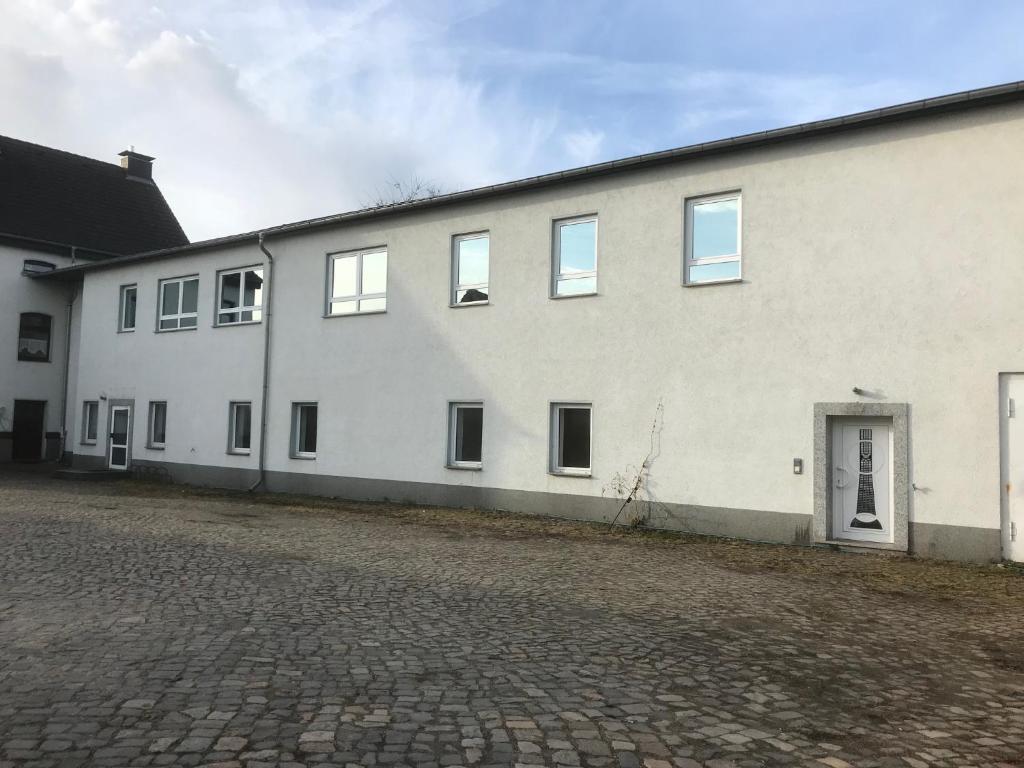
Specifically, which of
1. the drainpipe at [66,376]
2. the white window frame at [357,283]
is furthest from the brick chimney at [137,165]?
the white window frame at [357,283]

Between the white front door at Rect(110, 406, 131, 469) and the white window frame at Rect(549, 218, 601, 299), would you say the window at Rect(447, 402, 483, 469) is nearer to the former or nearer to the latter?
the white window frame at Rect(549, 218, 601, 299)

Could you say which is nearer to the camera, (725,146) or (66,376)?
(725,146)

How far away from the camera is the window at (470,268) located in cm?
1711

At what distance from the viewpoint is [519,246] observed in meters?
16.5

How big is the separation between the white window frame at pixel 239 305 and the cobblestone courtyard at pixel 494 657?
10.3 m

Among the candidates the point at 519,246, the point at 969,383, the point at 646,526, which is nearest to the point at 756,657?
the point at 969,383

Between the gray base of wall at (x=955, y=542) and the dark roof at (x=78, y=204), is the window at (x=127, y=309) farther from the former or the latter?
the gray base of wall at (x=955, y=542)

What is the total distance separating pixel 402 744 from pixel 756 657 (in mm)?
3038

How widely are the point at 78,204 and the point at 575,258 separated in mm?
23863

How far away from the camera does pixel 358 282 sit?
19.3m

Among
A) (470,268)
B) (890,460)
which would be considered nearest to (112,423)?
(470,268)

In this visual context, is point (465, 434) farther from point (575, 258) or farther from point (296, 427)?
point (296, 427)

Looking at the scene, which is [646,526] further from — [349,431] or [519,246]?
[349,431]

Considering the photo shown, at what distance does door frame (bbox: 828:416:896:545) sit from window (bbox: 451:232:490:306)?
7113mm
